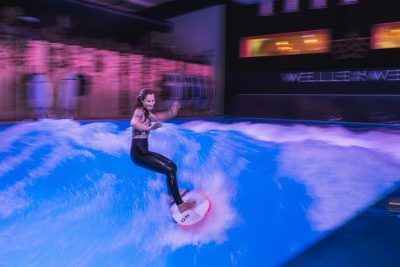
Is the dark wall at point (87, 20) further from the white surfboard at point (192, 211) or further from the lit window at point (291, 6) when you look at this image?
the white surfboard at point (192, 211)

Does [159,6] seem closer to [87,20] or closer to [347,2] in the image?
[87,20]

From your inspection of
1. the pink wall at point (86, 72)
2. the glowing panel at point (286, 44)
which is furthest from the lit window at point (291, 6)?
the pink wall at point (86, 72)

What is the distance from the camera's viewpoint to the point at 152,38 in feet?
50.6

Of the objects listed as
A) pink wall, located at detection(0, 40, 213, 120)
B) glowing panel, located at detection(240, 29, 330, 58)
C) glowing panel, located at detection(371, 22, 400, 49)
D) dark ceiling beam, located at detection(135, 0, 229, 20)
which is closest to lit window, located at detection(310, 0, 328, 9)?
glowing panel, located at detection(240, 29, 330, 58)

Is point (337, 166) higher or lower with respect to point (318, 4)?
lower

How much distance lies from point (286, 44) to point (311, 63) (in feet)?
3.67

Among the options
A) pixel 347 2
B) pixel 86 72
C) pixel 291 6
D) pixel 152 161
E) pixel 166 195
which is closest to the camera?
pixel 152 161

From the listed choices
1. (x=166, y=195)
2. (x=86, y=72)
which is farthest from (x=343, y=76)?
(x=166, y=195)

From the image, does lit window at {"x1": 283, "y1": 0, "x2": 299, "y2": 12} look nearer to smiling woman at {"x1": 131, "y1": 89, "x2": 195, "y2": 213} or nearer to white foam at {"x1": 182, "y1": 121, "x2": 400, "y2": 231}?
white foam at {"x1": 182, "y1": 121, "x2": 400, "y2": 231}

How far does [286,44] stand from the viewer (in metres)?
12.9

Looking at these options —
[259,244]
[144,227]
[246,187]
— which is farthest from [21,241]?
[246,187]

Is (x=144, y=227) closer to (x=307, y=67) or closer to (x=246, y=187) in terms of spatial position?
(x=246, y=187)

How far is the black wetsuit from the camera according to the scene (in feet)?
11.9

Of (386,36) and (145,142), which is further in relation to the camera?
(386,36)
